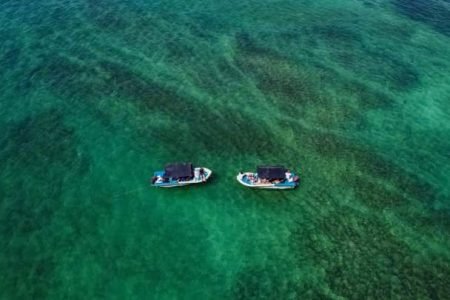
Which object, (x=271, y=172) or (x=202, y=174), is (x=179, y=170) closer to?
(x=202, y=174)

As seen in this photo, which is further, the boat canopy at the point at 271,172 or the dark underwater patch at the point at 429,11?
the dark underwater patch at the point at 429,11

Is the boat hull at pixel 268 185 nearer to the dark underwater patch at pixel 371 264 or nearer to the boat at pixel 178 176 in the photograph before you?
the boat at pixel 178 176

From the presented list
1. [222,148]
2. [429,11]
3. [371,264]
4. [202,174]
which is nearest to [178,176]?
[202,174]

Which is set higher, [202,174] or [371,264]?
[202,174]

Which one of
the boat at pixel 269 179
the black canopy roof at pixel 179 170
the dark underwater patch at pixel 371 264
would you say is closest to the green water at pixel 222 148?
the dark underwater patch at pixel 371 264

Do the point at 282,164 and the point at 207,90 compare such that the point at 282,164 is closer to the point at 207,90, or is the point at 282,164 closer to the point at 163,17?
the point at 207,90

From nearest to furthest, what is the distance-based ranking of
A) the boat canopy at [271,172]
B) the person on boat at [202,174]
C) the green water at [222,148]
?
the green water at [222,148] < the boat canopy at [271,172] < the person on boat at [202,174]

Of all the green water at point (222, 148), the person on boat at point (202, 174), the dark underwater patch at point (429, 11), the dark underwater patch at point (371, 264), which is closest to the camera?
the dark underwater patch at point (371, 264)

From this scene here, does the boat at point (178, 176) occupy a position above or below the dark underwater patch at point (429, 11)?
below
